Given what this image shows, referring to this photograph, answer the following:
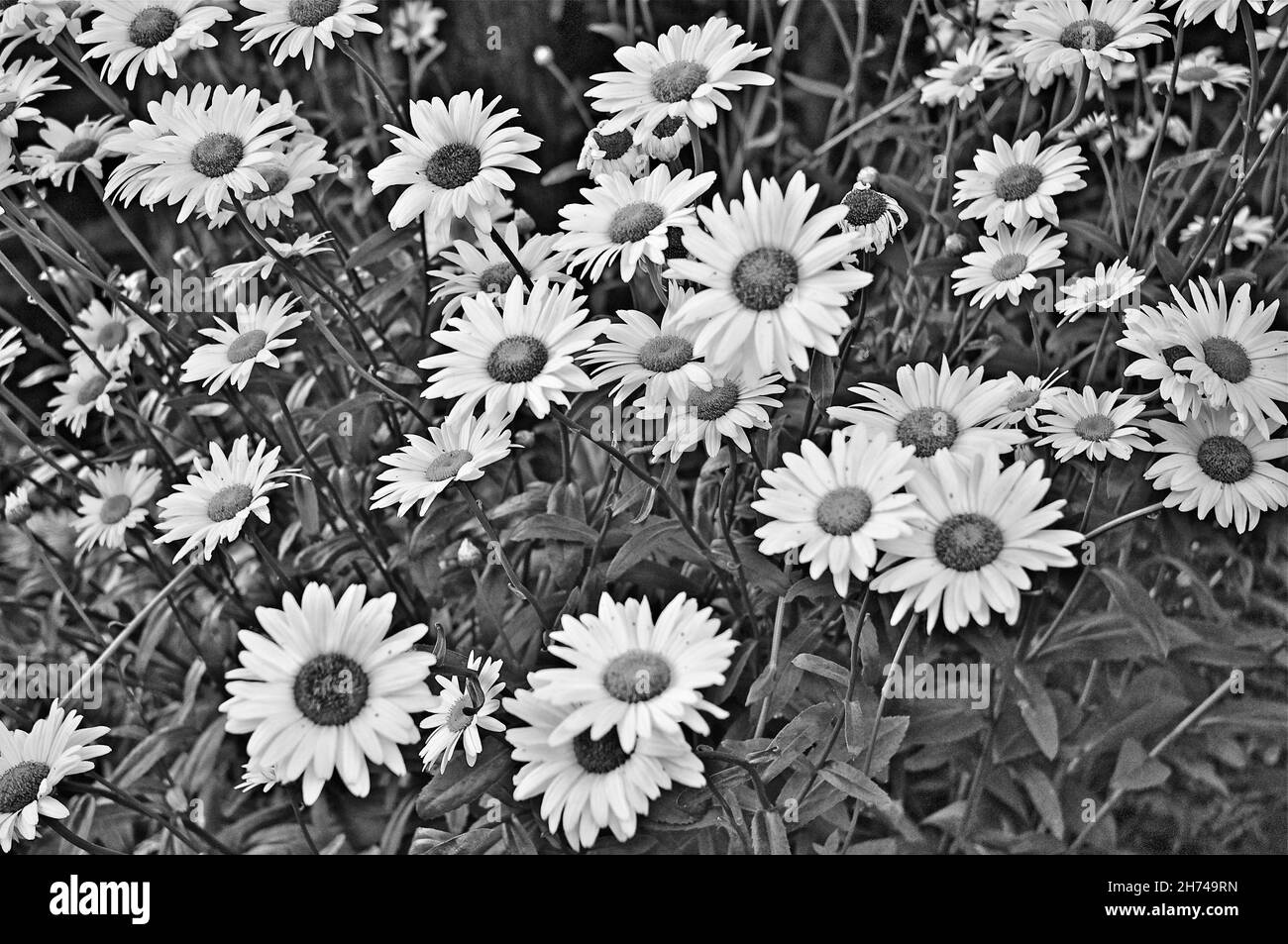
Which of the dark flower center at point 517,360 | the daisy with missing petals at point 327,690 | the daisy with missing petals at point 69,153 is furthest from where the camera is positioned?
the daisy with missing petals at point 69,153

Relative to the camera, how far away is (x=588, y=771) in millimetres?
783

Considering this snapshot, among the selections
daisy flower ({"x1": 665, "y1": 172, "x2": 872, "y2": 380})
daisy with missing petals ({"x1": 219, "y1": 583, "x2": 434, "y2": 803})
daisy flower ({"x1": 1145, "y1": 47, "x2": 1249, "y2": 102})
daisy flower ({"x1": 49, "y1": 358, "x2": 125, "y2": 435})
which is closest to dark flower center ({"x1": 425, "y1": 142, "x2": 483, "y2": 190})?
daisy flower ({"x1": 665, "y1": 172, "x2": 872, "y2": 380})

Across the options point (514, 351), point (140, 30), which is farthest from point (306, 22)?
point (514, 351)

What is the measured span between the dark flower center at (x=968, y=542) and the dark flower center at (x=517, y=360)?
0.32 meters

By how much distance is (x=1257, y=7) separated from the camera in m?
0.93

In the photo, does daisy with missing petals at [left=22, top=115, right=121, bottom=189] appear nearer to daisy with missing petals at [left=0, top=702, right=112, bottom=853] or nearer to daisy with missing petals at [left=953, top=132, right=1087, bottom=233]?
daisy with missing petals at [left=0, top=702, right=112, bottom=853]

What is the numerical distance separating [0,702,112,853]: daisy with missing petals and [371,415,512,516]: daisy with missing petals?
1.01ft

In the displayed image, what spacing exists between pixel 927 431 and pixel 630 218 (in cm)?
29

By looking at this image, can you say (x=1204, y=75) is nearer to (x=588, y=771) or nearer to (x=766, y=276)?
(x=766, y=276)

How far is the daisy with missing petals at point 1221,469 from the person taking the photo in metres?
0.90

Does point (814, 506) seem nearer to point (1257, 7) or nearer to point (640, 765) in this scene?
point (640, 765)

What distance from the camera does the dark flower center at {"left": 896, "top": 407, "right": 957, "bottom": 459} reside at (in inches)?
33.7

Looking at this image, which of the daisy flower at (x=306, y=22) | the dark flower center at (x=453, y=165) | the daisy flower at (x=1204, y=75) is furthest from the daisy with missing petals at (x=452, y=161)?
the daisy flower at (x=1204, y=75)

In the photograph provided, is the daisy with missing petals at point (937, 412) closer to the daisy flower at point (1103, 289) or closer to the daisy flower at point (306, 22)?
the daisy flower at point (1103, 289)
